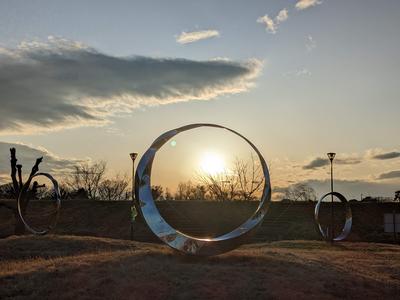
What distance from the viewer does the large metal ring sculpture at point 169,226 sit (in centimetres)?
1334

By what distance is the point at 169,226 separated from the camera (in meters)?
13.5

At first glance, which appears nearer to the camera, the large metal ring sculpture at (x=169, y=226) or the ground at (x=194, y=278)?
the ground at (x=194, y=278)

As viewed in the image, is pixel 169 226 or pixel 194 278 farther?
pixel 169 226

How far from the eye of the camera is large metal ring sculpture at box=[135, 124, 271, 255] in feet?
43.8

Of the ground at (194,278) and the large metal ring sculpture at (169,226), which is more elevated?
the large metal ring sculpture at (169,226)

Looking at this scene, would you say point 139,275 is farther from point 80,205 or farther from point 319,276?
point 80,205

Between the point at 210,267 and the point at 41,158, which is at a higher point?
the point at 41,158

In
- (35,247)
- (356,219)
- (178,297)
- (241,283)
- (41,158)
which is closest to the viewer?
(178,297)

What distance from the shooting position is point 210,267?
40.3ft

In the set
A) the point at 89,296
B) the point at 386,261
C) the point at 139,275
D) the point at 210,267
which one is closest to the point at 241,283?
the point at 210,267

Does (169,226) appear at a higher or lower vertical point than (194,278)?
higher

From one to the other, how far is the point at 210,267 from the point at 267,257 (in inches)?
94.4

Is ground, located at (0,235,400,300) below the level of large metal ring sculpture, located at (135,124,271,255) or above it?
below

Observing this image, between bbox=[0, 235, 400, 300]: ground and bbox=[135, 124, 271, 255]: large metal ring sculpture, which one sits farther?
bbox=[135, 124, 271, 255]: large metal ring sculpture
